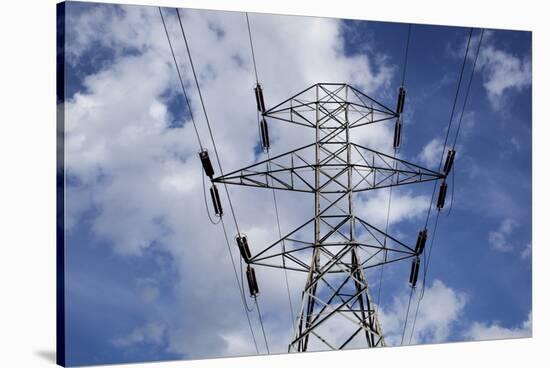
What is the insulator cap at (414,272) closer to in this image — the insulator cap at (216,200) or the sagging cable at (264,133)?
the sagging cable at (264,133)

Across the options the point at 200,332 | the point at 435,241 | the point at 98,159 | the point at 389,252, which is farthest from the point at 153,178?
the point at 435,241

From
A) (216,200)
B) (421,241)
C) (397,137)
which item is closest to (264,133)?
(216,200)

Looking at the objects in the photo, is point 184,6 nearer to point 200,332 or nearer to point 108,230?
point 108,230

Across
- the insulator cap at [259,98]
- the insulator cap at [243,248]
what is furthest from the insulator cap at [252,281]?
the insulator cap at [259,98]

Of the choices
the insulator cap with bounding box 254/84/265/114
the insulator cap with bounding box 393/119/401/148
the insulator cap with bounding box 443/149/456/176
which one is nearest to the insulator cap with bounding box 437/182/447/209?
the insulator cap with bounding box 443/149/456/176

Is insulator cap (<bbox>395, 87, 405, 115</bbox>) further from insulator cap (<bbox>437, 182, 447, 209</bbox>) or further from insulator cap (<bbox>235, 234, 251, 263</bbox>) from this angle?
insulator cap (<bbox>235, 234, 251, 263</bbox>)
